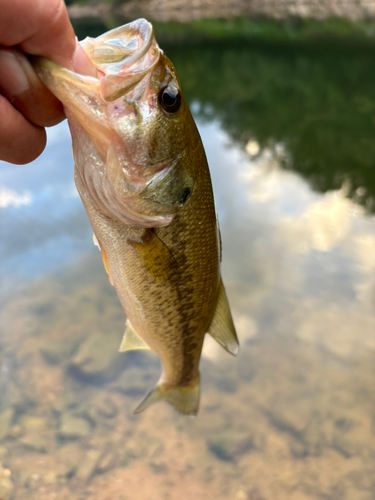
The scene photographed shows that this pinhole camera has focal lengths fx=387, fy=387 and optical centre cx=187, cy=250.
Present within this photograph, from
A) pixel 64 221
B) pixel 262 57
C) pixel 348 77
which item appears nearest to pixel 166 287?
pixel 64 221

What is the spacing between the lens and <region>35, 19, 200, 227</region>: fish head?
1.22 m

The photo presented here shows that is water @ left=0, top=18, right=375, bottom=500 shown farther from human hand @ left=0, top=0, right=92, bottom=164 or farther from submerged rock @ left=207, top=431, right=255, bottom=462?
human hand @ left=0, top=0, right=92, bottom=164

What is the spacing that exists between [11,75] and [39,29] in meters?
0.16

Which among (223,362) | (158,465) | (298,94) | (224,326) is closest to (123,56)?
(224,326)

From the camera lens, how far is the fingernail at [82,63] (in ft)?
3.97

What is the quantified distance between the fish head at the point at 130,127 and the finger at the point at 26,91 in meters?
0.04

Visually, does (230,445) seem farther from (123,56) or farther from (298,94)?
(298,94)

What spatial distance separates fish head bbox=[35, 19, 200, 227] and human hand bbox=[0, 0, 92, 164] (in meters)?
0.04

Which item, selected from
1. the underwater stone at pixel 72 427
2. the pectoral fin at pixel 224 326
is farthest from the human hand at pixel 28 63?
the underwater stone at pixel 72 427

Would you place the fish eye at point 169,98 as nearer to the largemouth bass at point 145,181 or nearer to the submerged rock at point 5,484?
the largemouth bass at point 145,181

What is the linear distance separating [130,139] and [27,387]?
4.09 metres

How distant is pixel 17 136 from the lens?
1.34 metres

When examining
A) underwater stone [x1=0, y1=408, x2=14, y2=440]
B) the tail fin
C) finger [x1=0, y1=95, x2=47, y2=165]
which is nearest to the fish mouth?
finger [x1=0, y1=95, x2=47, y2=165]

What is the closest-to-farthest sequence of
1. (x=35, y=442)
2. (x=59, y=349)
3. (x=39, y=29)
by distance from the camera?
(x=39, y=29), (x=35, y=442), (x=59, y=349)
